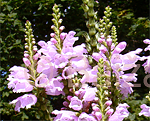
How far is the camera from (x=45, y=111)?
0.64m

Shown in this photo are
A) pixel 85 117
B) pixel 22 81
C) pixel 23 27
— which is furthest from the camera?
pixel 23 27

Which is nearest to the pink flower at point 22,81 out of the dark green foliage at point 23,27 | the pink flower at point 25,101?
the pink flower at point 25,101

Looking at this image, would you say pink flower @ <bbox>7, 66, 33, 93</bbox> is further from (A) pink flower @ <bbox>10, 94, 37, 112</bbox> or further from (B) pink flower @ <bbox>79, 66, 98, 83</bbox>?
(B) pink flower @ <bbox>79, 66, 98, 83</bbox>

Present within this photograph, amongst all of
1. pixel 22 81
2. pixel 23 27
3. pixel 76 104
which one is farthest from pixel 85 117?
pixel 23 27

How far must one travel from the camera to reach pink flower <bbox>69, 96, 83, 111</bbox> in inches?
21.9

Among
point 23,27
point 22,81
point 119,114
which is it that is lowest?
point 119,114

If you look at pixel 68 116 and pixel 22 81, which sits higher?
pixel 22 81

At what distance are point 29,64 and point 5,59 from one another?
2038 millimetres

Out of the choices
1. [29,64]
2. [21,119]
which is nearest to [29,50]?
[29,64]

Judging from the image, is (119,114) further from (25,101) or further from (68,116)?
(25,101)

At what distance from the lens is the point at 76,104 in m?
0.57

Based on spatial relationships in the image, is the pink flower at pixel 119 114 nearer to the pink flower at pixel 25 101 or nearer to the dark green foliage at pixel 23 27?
the pink flower at pixel 25 101

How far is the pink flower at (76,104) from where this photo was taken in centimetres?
56

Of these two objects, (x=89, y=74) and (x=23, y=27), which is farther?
(x=23, y=27)
